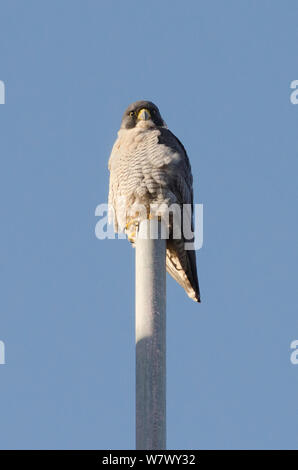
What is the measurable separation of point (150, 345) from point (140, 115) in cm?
358

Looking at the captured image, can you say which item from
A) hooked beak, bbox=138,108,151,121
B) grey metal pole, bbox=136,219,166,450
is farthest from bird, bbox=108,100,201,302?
grey metal pole, bbox=136,219,166,450

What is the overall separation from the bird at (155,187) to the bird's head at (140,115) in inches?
14.3

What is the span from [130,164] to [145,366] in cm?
279

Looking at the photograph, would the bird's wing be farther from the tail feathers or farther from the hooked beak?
the hooked beak

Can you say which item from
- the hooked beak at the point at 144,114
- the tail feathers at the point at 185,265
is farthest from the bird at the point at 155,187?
the hooked beak at the point at 144,114

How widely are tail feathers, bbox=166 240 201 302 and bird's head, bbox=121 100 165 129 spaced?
1516mm

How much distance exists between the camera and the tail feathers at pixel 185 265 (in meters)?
12.6

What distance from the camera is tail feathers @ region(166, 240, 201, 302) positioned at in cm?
1264

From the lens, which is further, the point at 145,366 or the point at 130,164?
the point at 130,164

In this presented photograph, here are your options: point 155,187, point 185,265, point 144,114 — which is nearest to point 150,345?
point 185,265
